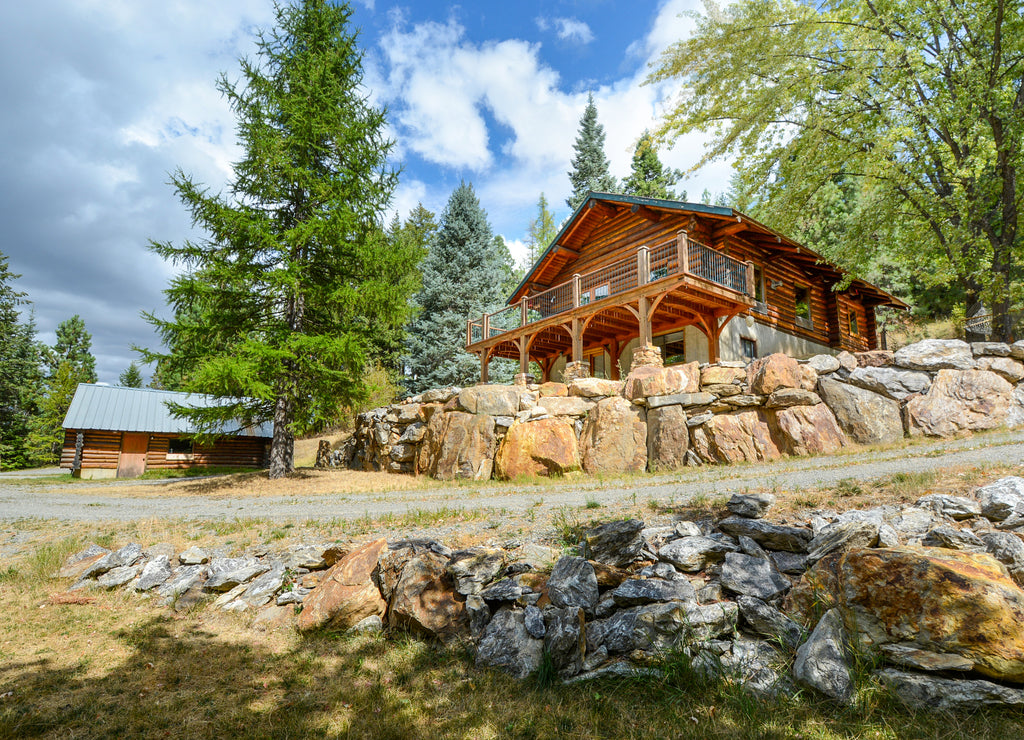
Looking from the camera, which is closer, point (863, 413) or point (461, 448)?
point (863, 413)

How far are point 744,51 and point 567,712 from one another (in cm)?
1506

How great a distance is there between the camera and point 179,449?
86.9 feet

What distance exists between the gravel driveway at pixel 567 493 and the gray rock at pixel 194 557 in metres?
1.82

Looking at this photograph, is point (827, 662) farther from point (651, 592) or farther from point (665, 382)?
point (665, 382)

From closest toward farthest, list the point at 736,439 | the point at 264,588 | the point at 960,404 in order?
Answer: the point at 264,588
the point at 960,404
the point at 736,439

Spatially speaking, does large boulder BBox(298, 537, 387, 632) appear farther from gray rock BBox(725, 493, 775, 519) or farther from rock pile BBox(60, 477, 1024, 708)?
gray rock BBox(725, 493, 775, 519)

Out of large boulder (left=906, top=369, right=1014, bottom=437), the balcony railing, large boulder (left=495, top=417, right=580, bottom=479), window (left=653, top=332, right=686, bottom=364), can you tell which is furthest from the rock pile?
window (left=653, top=332, right=686, bottom=364)

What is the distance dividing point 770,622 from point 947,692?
1011mm

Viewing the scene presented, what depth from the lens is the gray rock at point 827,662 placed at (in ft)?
9.96

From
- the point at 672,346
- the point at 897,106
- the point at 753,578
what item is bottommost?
the point at 753,578

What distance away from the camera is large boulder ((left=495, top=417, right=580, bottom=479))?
11.6 metres

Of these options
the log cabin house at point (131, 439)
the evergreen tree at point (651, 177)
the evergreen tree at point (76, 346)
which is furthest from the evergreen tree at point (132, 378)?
the evergreen tree at point (651, 177)

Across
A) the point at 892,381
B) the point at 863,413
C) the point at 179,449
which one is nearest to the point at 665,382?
the point at 863,413

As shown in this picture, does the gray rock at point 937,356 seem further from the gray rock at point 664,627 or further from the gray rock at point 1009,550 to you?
the gray rock at point 664,627
